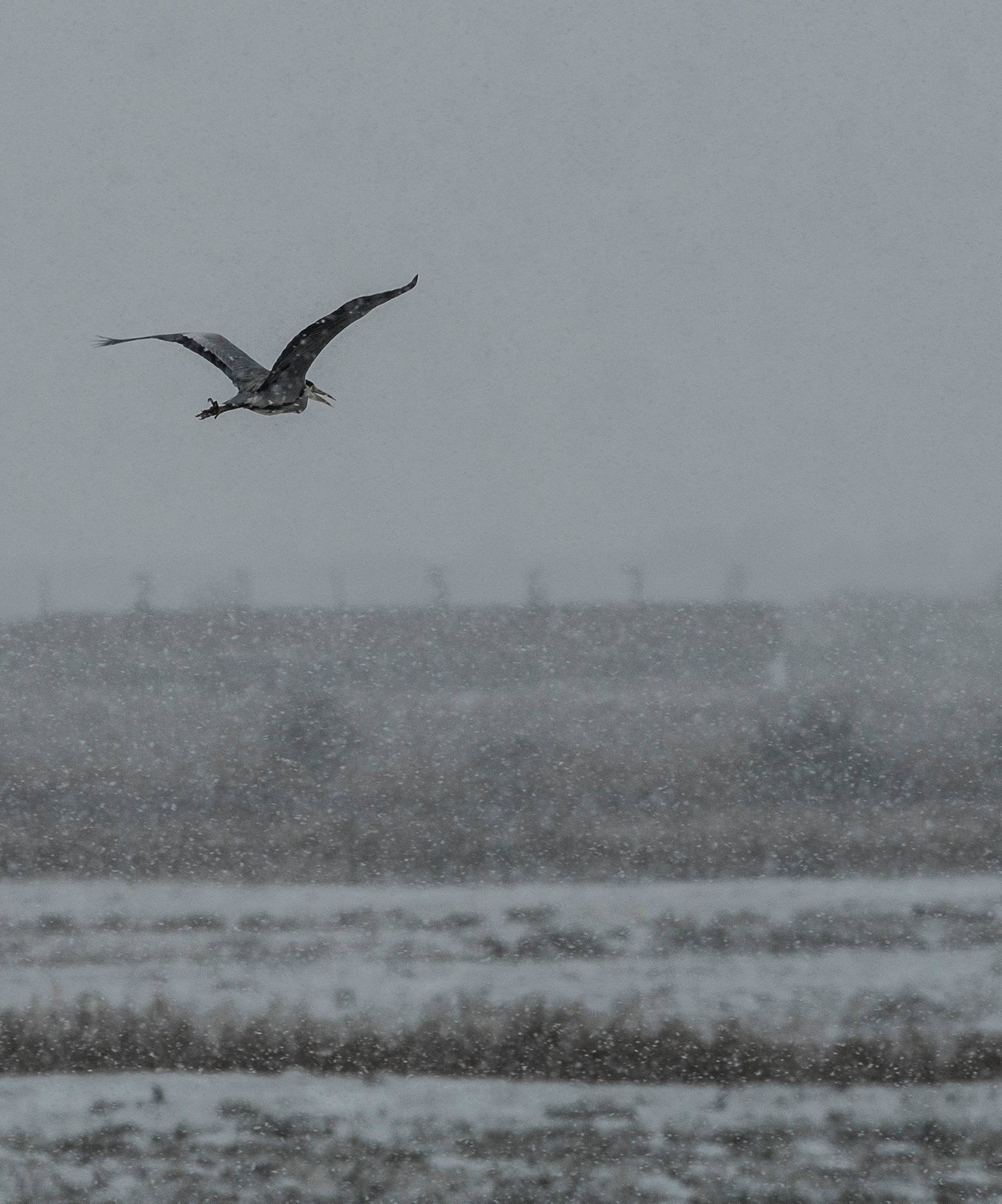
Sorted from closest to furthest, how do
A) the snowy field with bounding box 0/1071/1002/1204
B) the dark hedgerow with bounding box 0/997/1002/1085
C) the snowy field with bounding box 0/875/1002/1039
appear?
the snowy field with bounding box 0/1071/1002/1204
the dark hedgerow with bounding box 0/997/1002/1085
the snowy field with bounding box 0/875/1002/1039

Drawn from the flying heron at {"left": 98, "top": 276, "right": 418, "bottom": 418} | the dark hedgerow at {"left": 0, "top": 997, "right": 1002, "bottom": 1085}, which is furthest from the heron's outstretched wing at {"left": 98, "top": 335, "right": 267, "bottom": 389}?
the dark hedgerow at {"left": 0, "top": 997, "right": 1002, "bottom": 1085}

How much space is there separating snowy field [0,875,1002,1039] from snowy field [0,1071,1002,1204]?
480 mm

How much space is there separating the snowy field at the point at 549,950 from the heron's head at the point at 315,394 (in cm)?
371

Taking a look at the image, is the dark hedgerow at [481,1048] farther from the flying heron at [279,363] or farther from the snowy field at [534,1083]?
the flying heron at [279,363]

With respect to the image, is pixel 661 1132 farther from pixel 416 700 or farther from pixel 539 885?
pixel 416 700

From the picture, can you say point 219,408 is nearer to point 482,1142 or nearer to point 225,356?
point 225,356

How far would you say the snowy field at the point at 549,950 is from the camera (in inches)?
233

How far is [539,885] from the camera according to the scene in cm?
664

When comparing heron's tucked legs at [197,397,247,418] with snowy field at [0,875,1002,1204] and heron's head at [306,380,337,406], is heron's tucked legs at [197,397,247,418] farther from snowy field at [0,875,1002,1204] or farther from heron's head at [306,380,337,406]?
snowy field at [0,875,1002,1204]

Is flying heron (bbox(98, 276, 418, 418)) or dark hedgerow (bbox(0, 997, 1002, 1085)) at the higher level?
flying heron (bbox(98, 276, 418, 418))

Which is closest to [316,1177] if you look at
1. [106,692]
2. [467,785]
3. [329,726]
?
[467,785]

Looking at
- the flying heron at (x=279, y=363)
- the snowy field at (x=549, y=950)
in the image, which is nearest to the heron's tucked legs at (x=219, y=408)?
the flying heron at (x=279, y=363)

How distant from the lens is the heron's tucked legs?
4090mm

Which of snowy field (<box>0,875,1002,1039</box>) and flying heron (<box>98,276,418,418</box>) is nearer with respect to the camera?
flying heron (<box>98,276,418,418</box>)
